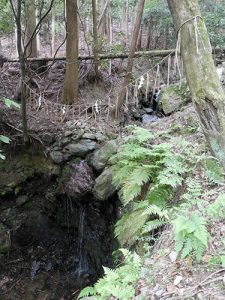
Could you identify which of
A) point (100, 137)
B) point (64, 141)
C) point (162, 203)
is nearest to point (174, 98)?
point (100, 137)

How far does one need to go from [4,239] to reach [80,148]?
2.95m

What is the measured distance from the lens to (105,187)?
6.97 meters

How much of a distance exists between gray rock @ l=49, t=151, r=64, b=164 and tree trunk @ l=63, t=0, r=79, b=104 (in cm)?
178

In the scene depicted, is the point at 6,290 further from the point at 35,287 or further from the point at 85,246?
the point at 85,246

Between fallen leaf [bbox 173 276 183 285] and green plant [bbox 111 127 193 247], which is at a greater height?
green plant [bbox 111 127 193 247]

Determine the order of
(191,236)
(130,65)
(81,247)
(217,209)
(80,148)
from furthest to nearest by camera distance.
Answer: (130,65) → (81,247) → (80,148) → (217,209) → (191,236)

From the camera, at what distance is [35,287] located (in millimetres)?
7742

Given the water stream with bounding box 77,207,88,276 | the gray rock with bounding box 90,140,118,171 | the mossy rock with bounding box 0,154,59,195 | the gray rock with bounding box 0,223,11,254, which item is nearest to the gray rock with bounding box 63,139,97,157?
the gray rock with bounding box 90,140,118,171

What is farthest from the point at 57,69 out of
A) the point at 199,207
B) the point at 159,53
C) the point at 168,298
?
the point at 168,298

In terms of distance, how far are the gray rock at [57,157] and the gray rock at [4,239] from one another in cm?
212

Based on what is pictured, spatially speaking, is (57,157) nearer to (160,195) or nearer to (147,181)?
(147,181)

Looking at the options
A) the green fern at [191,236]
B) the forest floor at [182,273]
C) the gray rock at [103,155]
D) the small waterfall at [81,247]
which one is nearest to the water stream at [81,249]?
the small waterfall at [81,247]

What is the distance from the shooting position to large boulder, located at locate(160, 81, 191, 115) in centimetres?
883

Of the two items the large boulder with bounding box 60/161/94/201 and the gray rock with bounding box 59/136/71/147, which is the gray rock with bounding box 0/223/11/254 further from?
the gray rock with bounding box 59/136/71/147
